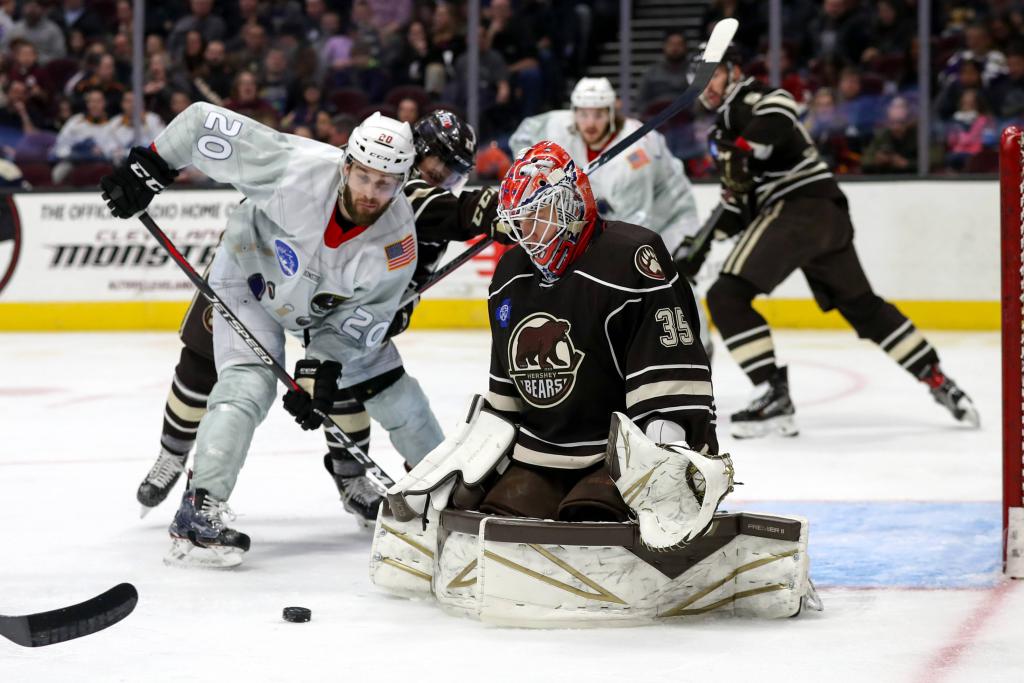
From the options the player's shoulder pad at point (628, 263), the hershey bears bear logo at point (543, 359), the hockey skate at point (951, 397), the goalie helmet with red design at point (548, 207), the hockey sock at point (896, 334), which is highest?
the goalie helmet with red design at point (548, 207)

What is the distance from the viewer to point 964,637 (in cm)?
261

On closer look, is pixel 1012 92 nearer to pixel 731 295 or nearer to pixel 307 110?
pixel 731 295

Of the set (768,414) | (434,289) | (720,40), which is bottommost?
(434,289)

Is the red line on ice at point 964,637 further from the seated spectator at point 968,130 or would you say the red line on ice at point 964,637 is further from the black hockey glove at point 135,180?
the seated spectator at point 968,130

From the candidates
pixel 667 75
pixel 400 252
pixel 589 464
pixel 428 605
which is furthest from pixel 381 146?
pixel 667 75

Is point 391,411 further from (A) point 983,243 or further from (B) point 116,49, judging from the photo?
(B) point 116,49

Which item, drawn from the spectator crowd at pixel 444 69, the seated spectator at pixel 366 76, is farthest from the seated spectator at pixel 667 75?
the seated spectator at pixel 366 76

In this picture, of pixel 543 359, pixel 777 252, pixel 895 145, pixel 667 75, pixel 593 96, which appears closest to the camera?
pixel 543 359

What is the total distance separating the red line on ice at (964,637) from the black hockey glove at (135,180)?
1.87 meters

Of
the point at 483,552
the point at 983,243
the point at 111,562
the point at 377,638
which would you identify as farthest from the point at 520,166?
the point at 983,243

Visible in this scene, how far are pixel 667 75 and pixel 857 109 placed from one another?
0.99m

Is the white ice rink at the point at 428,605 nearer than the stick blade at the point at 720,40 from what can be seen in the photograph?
Yes

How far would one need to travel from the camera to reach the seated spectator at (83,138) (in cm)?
792

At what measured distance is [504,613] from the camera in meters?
2.69
